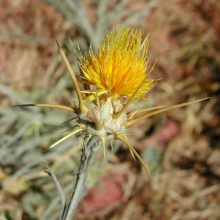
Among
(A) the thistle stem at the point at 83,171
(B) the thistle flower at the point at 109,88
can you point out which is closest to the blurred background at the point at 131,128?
(A) the thistle stem at the point at 83,171

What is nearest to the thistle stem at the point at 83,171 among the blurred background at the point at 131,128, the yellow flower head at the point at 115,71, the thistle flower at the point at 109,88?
the thistle flower at the point at 109,88

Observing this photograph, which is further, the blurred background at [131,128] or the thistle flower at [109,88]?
the blurred background at [131,128]

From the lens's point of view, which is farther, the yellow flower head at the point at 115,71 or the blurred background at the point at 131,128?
the blurred background at the point at 131,128

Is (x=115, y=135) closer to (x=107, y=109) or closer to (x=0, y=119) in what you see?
(x=107, y=109)

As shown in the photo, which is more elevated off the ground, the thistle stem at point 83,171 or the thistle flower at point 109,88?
the thistle flower at point 109,88

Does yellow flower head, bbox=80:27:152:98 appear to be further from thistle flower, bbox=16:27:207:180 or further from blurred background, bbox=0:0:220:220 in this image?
blurred background, bbox=0:0:220:220

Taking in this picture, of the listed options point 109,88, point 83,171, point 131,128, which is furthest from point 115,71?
point 131,128

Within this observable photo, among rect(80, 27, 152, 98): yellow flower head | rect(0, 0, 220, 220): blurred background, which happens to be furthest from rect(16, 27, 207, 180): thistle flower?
rect(0, 0, 220, 220): blurred background

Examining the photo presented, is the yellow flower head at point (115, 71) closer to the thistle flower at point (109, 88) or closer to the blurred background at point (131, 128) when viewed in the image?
the thistle flower at point (109, 88)

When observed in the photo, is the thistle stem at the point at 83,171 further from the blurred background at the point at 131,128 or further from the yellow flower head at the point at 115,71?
the blurred background at the point at 131,128
